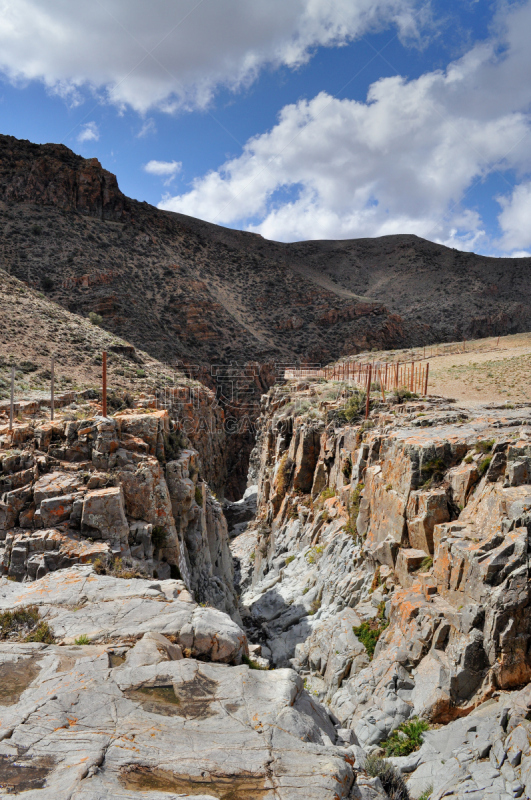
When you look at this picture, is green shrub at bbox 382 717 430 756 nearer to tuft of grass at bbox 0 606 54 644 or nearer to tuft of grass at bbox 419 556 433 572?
tuft of grass at bbox 419 556 433 572

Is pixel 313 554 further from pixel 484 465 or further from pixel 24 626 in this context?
pixel 24 626

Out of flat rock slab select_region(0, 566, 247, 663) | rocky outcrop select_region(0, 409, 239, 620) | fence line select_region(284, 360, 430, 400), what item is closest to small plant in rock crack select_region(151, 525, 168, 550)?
rocky outcrop select_region(0, 409, 239, 620)

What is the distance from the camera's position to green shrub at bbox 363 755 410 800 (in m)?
6.91

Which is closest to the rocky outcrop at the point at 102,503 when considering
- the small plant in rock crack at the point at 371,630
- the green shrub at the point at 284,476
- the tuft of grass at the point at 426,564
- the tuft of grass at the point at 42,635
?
the tuft of grass at the point at 42,635

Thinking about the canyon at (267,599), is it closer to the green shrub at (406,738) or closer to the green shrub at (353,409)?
the green shrub at (406,738)

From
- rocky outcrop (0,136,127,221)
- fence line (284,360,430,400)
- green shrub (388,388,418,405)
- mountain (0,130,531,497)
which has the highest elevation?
rocky outcrop (0,136,127,221)

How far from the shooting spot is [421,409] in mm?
18422

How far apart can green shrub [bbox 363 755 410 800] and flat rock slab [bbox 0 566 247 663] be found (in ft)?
8.66

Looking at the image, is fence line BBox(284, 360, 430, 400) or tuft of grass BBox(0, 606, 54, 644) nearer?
tuft of grass BBox(0, 606, 54, 644)

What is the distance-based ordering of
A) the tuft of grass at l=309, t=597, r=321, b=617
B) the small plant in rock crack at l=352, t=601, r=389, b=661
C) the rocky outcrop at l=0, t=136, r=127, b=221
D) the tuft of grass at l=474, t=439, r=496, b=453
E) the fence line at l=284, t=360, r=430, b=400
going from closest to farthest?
1. the small plant in rock crack at l=352, t=601, r=389, b=661
2. the tuft of grass at l=474, t=439, r=496, b=453
3. the tuft of grass at l=309, t=597, r=321, b=617
4. the fence line at l=284, t=360, r=430, b=400
5. the rocky outcrop at l=0, t=136, r=127, b=221

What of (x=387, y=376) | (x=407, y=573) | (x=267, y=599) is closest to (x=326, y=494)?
(x=267, y=599)

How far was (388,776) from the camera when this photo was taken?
7230mm

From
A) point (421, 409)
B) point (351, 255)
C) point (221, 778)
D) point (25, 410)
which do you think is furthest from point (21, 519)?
point (351, 255)

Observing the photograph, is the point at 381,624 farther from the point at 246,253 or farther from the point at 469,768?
the point at 246,253
